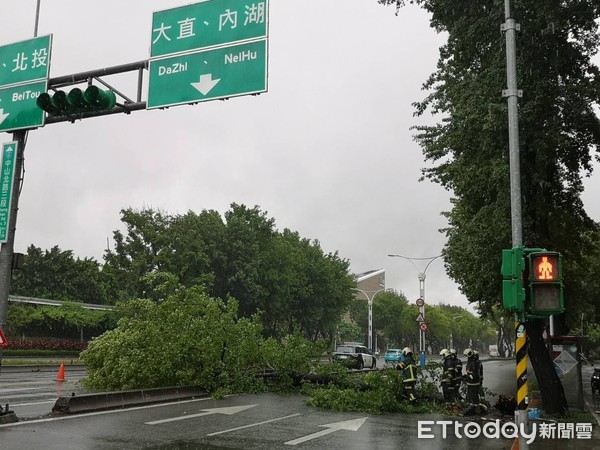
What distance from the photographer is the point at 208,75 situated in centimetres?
996

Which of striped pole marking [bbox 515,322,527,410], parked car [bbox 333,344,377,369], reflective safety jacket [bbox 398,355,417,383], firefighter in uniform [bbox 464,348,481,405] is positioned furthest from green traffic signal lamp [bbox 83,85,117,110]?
parked car [bbox 333,344,377,369]

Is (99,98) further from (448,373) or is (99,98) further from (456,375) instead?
(456,375)

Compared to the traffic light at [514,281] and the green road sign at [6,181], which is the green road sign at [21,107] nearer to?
the green road sign at [6,181]

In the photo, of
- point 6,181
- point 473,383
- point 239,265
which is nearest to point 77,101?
point 6,181

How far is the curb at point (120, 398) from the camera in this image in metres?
11.4

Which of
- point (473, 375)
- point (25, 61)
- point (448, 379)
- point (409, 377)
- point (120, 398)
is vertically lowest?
point (120, 398)

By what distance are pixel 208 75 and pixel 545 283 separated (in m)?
6.38

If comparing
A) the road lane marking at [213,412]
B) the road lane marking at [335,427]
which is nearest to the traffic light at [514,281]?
the road lane marking at [335,427]

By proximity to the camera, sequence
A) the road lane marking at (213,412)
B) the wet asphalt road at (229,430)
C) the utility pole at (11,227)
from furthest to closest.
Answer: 1. the road lane marking at (213,412)
2. the utility pole at (11,227)
3. the wet asphalt road at (229,430)

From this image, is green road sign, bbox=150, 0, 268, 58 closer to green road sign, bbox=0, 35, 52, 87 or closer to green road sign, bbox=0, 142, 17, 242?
green road sign, bbox=0, 35, 52, 87

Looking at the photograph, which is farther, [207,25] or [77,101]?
[77,101]

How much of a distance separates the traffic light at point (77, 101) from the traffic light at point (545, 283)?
7759mm

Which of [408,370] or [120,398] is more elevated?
[408,370]

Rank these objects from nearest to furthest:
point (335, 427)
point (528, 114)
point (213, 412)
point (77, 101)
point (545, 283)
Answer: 1. point (545, 283)
2. point (77, 101)
3. point (335, 427)
4. point (213, 412)
5. point (528, 114)
